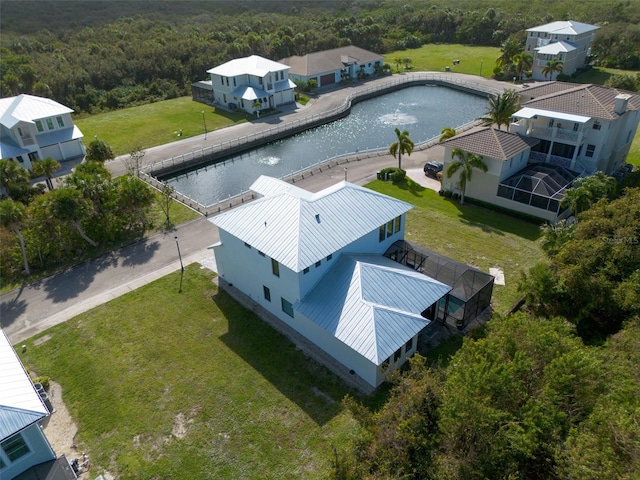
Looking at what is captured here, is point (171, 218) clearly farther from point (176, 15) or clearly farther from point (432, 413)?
point (176, 15)

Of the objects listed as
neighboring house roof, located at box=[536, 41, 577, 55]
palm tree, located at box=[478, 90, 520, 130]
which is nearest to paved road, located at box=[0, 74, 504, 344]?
palm tree, located at box=[478, 90, 520, 130]

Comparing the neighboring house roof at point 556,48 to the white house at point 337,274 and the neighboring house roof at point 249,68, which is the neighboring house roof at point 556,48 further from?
the white house at point 337,274

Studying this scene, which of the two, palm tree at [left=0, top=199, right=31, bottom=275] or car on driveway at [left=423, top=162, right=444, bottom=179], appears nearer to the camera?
palm tree at [left=0, top=199, right=31, bottom=275]

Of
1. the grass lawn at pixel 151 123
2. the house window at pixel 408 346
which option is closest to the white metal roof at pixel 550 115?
the house window at pixel 408 346

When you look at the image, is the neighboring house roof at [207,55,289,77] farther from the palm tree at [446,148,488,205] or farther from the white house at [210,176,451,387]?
the white house at [210,176,451,387]

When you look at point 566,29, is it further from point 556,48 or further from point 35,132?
point 35,132

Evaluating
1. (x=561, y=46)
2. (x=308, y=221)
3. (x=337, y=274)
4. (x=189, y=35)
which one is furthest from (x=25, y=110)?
(x=561, y=46)
